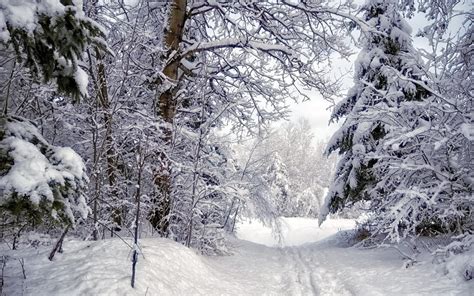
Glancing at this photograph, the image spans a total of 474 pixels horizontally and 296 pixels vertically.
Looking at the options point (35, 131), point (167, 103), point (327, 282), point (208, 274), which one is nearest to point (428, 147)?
point (327, 282)

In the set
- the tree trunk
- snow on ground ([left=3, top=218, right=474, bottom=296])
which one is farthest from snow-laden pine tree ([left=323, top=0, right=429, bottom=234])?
the tree trunk

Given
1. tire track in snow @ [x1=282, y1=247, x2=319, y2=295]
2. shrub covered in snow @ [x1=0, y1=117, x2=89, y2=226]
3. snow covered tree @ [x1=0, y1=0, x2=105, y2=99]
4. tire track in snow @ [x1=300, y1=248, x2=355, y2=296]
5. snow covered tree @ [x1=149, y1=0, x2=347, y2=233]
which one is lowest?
tire track in snow @ [x1=282, y1=247, x2=319, y2=295]

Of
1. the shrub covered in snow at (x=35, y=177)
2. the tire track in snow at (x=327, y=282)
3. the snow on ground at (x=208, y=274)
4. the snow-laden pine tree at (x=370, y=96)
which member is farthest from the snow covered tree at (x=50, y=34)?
the snow-laden pine tree at (x=370, y=96)

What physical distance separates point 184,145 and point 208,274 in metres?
2.98

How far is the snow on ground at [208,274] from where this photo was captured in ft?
14.3

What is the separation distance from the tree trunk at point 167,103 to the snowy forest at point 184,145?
0.14ft

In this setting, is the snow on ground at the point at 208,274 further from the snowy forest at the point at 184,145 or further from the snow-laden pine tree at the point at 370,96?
the snow-laden pine tree at the point at 370,96

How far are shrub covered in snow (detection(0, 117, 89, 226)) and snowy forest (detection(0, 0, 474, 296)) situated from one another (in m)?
0.01

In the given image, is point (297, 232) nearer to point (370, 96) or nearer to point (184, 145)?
point (370, 96)

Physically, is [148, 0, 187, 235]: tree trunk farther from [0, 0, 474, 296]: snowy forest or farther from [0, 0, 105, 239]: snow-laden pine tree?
[0, 0, 105, 239]: snow-laden pine tree

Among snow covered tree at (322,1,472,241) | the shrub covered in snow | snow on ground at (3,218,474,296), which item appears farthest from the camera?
snow covered tree at (322,1,472,241)

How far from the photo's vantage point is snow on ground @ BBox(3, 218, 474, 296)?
435cm

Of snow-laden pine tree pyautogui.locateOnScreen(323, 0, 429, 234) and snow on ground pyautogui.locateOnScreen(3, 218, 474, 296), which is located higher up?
snow-laden pine tree pyautogui.locateOnScreen(323, 0, 429, 234)

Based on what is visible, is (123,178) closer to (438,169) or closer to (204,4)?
(204,4)
